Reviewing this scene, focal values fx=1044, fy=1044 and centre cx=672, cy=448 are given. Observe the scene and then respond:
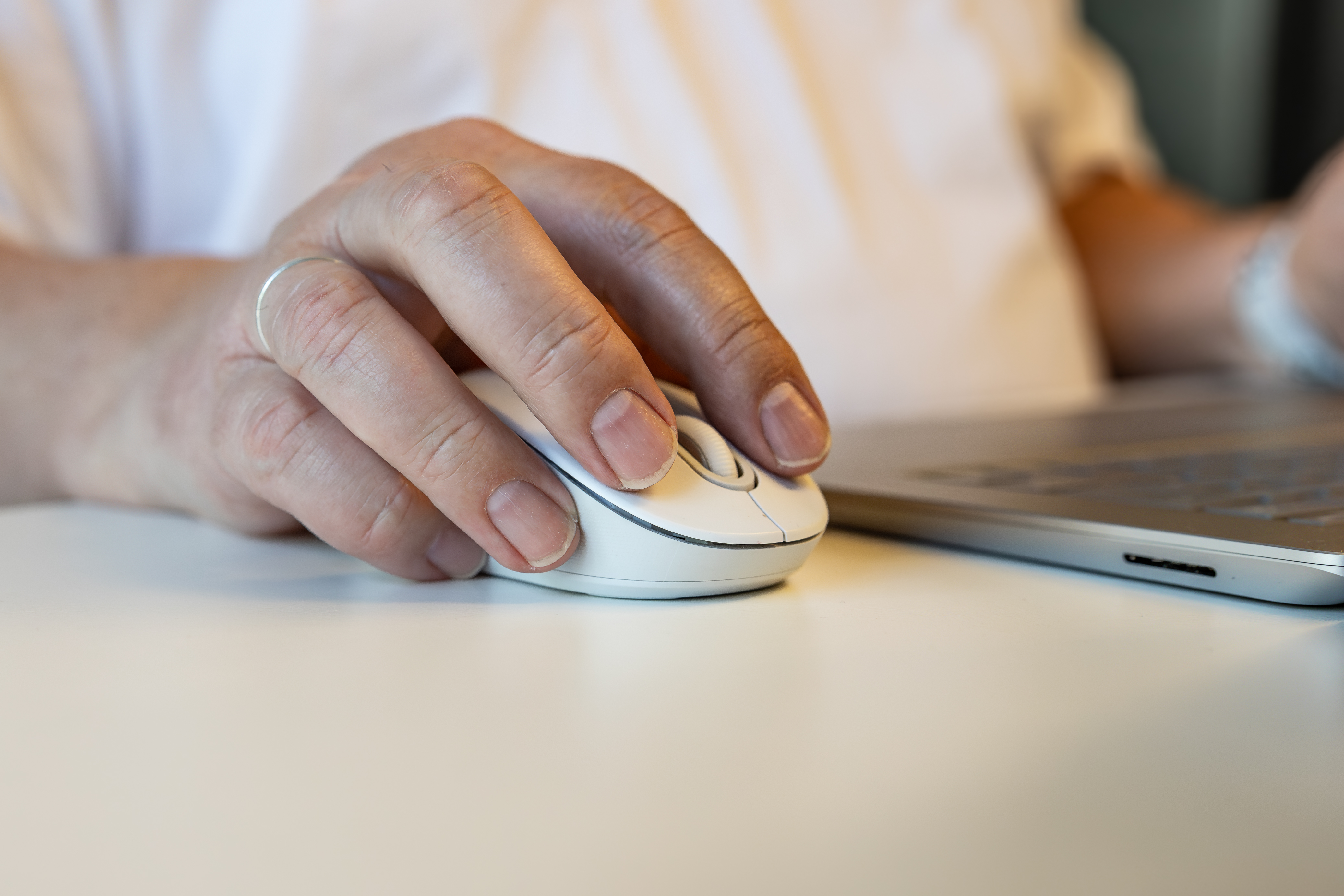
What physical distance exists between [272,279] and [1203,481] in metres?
0.39

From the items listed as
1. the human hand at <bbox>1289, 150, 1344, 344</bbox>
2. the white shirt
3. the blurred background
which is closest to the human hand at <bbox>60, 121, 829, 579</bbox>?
the white shirt

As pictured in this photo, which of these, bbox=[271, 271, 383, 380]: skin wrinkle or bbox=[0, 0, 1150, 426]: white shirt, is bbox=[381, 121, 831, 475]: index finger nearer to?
bbox=[271, 271, 383, 380]: skin wrinkle

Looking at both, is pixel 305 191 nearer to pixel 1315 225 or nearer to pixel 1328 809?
pixel 1328 809

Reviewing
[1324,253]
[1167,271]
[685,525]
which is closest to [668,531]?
[685,525]

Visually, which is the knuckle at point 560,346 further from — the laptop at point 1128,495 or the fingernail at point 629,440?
the laptop at point 1128,495

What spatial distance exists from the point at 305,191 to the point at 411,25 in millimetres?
Answer: 142

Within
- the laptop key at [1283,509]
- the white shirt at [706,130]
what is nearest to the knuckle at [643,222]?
the laptop key at [1283,509]

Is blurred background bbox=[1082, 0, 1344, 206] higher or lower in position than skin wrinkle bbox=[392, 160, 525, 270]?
higher

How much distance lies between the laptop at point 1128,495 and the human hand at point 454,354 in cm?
8

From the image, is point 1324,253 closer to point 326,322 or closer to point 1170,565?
point 1170,565

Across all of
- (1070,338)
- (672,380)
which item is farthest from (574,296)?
(1070,338)

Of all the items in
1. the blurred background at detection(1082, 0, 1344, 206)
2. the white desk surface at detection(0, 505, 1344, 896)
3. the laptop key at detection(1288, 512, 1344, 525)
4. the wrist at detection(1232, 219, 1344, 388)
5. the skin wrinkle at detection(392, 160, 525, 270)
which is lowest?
the white desk surface at detection(0, 505, 1344, 896)

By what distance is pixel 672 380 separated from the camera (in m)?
0.47

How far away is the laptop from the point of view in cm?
35
